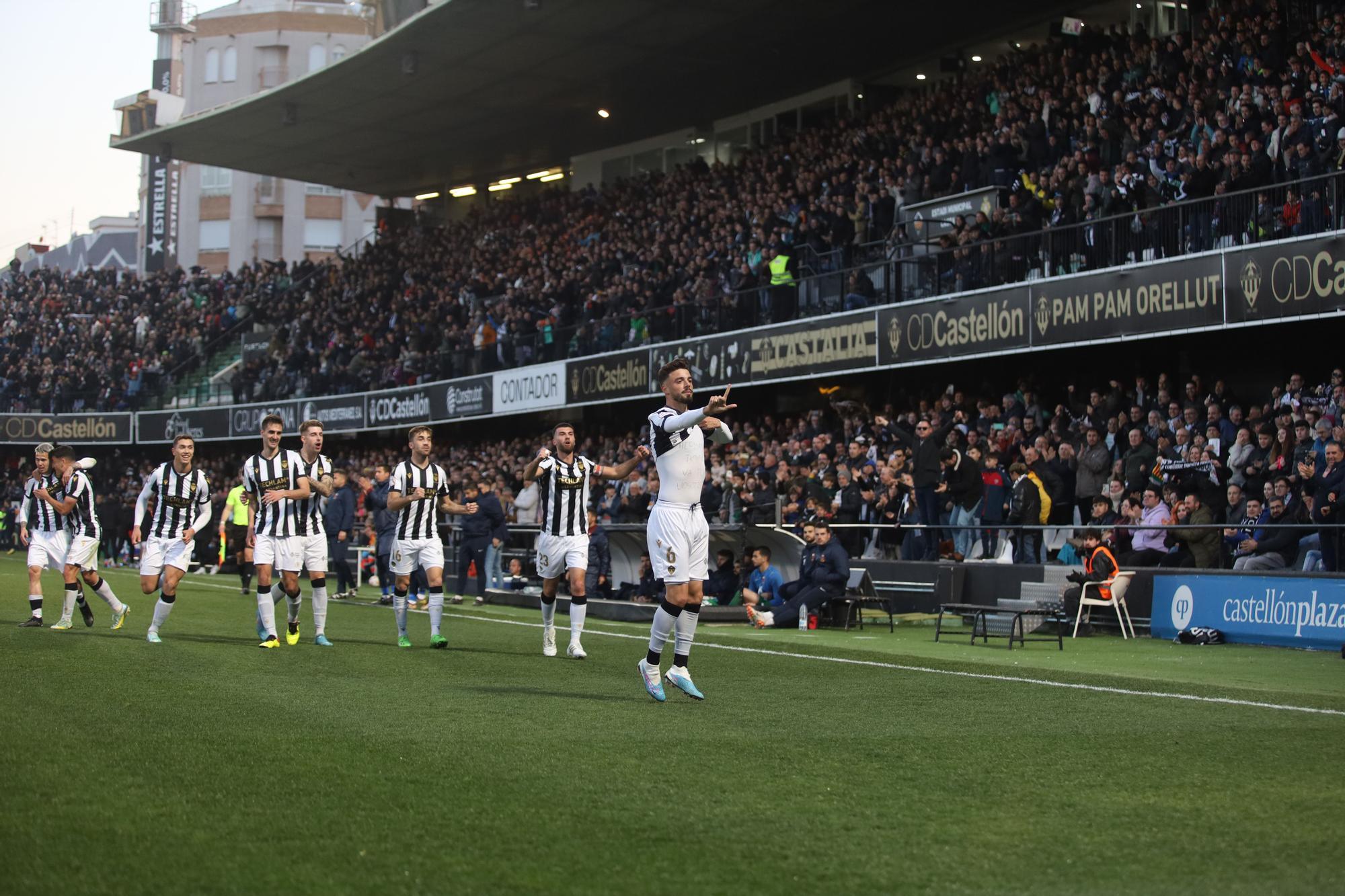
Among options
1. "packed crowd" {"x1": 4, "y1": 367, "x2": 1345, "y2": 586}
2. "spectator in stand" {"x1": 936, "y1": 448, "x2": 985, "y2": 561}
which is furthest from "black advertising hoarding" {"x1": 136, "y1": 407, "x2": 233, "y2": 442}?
"spectator in stand" {"x1": 936, "y1": 448, "x2": 985, "y2": 561}

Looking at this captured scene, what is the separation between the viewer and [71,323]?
6019cm

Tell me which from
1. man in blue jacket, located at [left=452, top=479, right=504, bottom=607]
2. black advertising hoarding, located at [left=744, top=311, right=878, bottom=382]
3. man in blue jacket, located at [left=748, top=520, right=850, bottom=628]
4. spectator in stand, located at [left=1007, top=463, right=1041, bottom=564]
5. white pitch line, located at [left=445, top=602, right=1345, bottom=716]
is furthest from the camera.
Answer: black advertising hoarding, located at [left=744, top=311, right=878, bottom=382]

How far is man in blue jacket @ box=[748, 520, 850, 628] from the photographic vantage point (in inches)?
745

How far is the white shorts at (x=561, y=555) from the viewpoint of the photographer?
14555 mm

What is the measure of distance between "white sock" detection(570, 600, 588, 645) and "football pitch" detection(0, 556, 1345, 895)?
1.16 metres

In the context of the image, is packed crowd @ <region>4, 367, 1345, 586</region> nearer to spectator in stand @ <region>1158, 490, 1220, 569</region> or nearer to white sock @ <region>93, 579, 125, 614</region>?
spectator in stand @ <region>1158, 490, 1220, 569</region>

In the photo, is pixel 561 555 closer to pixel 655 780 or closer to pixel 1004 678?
pixel 1004 678

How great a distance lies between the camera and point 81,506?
16.5 m

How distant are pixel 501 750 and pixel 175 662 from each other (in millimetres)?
5952

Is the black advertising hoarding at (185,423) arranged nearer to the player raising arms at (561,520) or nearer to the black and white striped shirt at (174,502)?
the black and white striped shirt at (174,502)

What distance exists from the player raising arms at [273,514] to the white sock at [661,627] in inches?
207

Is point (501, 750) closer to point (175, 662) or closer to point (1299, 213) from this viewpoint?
point (175, 662)

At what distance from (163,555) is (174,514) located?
17.5 inches

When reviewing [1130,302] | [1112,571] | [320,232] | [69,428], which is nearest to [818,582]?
[1112,571]
